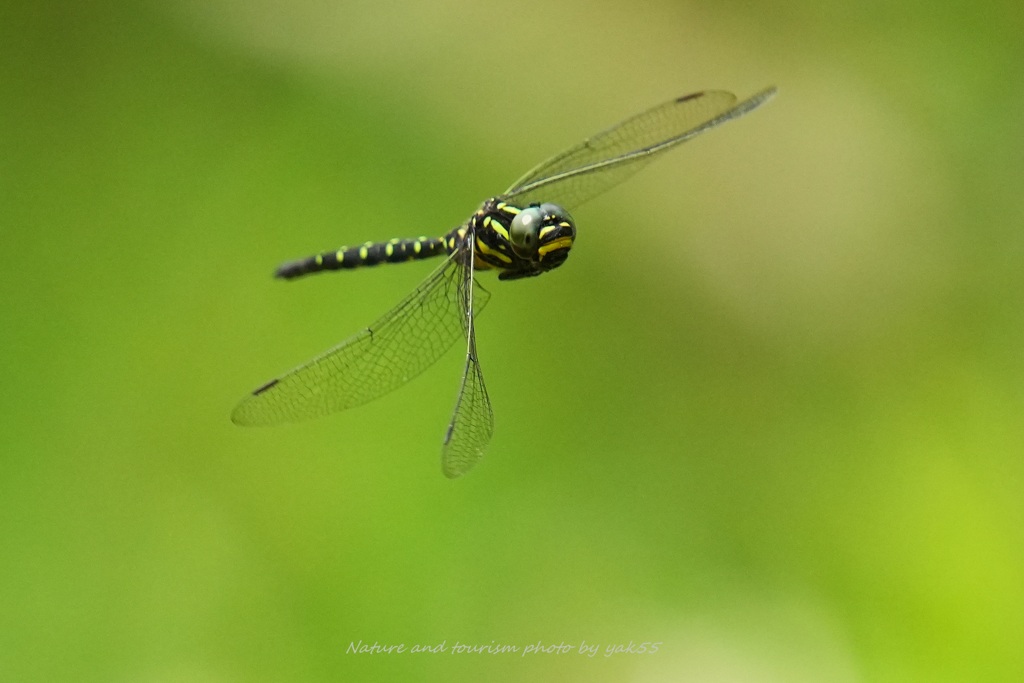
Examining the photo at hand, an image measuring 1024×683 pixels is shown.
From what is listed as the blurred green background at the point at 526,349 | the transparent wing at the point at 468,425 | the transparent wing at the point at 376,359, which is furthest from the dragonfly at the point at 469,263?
the blurred green background at the point at 526,349

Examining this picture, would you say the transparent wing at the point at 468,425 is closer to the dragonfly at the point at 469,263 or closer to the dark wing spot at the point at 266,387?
the dragonfly at the point at 469,263

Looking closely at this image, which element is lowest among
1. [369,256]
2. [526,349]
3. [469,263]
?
[526,349]

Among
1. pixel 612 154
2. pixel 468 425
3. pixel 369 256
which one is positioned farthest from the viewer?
pixel 369 256

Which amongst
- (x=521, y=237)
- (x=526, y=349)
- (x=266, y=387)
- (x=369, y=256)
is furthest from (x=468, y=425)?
(x=526, y=349)

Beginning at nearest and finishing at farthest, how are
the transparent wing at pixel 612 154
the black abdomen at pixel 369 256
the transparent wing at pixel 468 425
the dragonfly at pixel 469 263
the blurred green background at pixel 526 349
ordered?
the transparent wing at pixel 468 425
the dragonfly at pixel 469 263
the transparent wing at pixel 612 154
the black abdomen at pixel 369 256
the blurred green background at pixel 526 349

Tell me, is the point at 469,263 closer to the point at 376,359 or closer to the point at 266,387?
the point at 376,359

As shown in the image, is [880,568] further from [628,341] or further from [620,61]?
[620,61]
